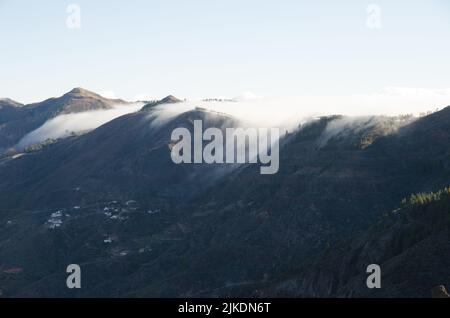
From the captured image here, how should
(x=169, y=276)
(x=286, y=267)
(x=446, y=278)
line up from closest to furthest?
(x=446, y=278), (x=286, y=267), (x=169, y=276)

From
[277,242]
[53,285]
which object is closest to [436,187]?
[277,242]

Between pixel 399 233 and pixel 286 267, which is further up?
pixel 399 233

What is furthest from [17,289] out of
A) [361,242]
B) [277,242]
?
[361,242]

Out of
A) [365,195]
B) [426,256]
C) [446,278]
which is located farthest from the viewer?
[365,195]

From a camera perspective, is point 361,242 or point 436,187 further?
point 436,187

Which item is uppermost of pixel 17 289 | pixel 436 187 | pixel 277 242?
pixel 436 187
